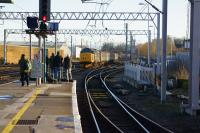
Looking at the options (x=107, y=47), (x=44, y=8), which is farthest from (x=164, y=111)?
(x=107, y=47)

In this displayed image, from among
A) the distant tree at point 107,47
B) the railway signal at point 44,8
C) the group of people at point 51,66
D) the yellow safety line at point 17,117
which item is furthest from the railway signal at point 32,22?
the distant tree at point 107,47

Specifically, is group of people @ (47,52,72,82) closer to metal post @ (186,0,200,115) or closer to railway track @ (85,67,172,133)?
railway track @ (85,67,172,133)

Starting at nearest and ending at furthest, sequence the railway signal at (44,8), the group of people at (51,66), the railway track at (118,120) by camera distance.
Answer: the railway track at (118,120), the railway signal at (44,8), the group of people at (51,66)

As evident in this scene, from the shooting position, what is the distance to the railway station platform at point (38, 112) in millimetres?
13570

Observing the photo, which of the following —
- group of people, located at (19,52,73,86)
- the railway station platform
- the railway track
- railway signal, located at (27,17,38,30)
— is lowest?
the railway track

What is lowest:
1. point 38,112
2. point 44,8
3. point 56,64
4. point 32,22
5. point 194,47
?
point 38,112

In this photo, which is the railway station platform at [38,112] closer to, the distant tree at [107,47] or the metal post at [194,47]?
the metal post at [194,47]

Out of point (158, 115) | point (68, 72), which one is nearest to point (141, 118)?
point (158, 115)

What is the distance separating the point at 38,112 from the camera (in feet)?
56.0

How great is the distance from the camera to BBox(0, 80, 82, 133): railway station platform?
13.6 m

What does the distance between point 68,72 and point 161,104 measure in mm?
10604

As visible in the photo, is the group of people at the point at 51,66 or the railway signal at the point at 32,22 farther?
the group of people at the point at 51,66

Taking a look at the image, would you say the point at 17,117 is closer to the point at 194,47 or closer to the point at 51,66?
the point at 194,47

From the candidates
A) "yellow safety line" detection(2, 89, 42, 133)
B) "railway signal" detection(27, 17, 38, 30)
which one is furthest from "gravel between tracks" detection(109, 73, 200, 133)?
"railway signal" detection(27, 17, 38, 30)
